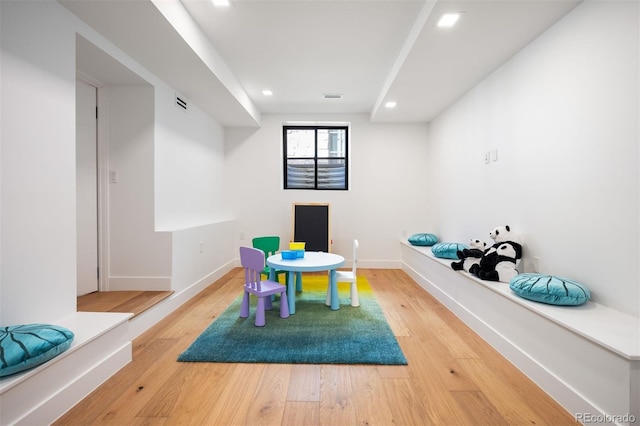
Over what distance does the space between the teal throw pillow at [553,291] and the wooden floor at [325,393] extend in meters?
0.52


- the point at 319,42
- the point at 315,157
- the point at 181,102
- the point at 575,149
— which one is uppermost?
the point at 319,42

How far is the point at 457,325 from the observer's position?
2564mm

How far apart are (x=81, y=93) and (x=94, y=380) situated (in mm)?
2463

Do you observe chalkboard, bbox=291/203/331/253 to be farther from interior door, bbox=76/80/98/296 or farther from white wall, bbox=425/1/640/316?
interior door, bbox=76/80/98/296

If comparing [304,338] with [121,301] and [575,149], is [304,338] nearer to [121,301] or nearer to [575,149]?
[121,301]

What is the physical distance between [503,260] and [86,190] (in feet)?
12.5

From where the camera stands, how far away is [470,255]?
2.69 metres

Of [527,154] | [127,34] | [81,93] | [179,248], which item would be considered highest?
[127,34]

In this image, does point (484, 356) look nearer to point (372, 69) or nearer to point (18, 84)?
point (372, 69)

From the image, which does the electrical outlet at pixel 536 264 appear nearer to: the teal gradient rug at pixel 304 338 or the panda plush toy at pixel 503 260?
the panda plush toy at pixel 503 260

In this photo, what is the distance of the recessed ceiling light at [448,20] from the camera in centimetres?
201

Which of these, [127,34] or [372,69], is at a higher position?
[372,69]

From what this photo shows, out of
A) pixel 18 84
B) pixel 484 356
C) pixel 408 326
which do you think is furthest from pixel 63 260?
pixel 484 356

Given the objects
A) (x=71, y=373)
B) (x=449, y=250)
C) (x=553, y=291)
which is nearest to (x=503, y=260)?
(x=553, y=291)
